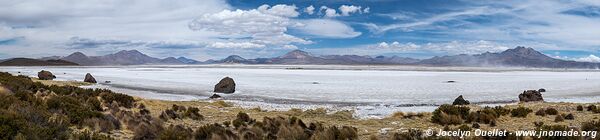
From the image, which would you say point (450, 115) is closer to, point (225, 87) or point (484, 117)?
point (484, 117)

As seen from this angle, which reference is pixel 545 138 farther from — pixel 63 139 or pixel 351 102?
pixel 351 102

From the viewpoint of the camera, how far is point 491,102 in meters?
25.8

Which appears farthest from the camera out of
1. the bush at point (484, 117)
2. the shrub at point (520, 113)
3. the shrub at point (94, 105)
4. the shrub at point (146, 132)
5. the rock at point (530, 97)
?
the rock at point (530, 97)

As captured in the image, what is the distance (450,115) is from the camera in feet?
52.6

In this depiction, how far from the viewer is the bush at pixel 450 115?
600 inches

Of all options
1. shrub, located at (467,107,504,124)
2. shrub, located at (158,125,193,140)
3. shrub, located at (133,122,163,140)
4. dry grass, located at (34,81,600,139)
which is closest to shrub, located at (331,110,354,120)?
dry grass, located at (34,81,600,139)

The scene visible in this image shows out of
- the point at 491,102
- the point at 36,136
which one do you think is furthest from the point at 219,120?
the point at 491,102

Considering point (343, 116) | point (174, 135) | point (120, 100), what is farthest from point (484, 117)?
point (120, 100)

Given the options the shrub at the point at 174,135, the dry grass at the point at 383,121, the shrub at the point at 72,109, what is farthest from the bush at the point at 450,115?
the shrub at the point at 72,109

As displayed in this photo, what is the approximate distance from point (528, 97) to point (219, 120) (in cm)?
1688

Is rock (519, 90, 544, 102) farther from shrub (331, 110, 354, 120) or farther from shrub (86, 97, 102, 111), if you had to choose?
shrub (86, 97, 102, 111)

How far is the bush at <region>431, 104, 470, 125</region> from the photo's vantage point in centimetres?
1523

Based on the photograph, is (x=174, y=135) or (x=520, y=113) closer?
(x=174, y=135)

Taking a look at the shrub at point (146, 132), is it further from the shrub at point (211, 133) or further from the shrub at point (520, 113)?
the shrub at point (520, 113)
